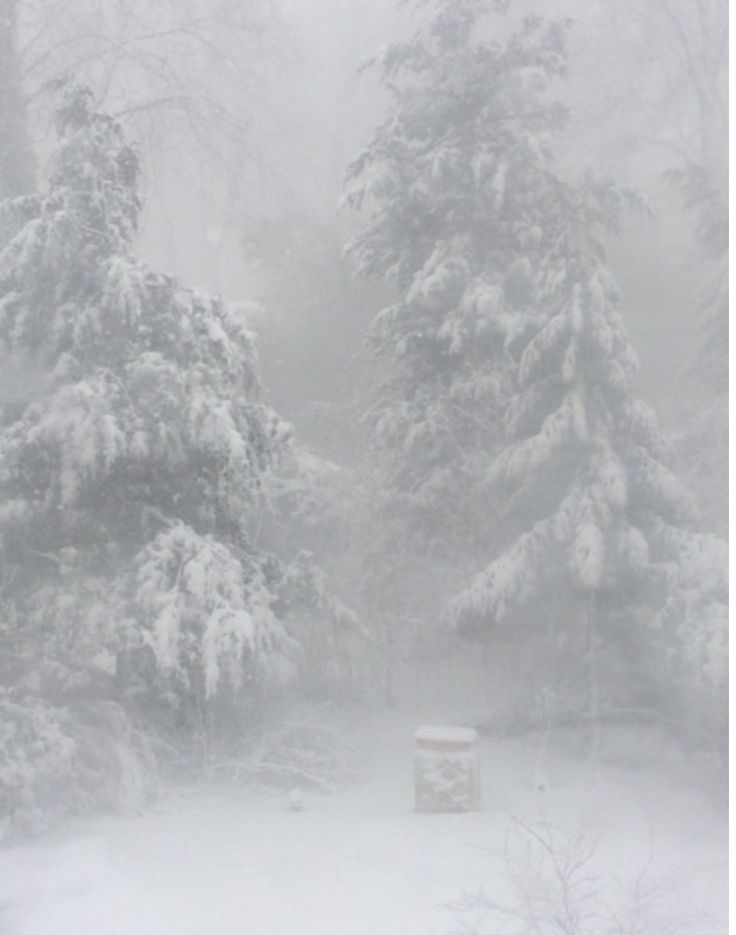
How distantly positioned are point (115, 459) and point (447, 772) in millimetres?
2458

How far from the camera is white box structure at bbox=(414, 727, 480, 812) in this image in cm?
612

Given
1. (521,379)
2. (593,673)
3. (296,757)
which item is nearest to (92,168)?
(521,379)

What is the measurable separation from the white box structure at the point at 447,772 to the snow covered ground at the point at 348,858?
4.0 inches

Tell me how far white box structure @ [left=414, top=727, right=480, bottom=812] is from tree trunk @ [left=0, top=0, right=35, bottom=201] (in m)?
4.18

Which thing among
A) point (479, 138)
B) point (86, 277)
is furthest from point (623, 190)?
point (86, 277)

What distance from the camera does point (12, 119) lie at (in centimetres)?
737

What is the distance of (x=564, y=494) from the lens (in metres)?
6.77

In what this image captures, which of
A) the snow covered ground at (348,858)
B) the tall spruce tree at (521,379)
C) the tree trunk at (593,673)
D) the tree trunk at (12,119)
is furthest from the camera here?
the tree trunk at (12,119)

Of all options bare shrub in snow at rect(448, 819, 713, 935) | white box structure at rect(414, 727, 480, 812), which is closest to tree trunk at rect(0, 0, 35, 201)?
white box structure at rect(414, 727, 480, 812)

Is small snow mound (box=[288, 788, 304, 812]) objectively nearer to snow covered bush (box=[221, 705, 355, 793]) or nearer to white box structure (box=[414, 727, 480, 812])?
snow covered bush (box=[221, 705, 355, 793])

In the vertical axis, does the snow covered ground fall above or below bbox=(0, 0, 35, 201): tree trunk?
below

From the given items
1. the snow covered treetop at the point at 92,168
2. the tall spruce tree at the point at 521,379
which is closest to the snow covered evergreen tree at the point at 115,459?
the snow covered treetop at the point at 92,168

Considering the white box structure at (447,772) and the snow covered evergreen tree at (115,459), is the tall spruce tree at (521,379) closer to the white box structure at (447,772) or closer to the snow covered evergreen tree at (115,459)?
the white box structure at (447,772)

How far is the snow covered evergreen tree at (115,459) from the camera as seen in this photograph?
6145 millimetres
